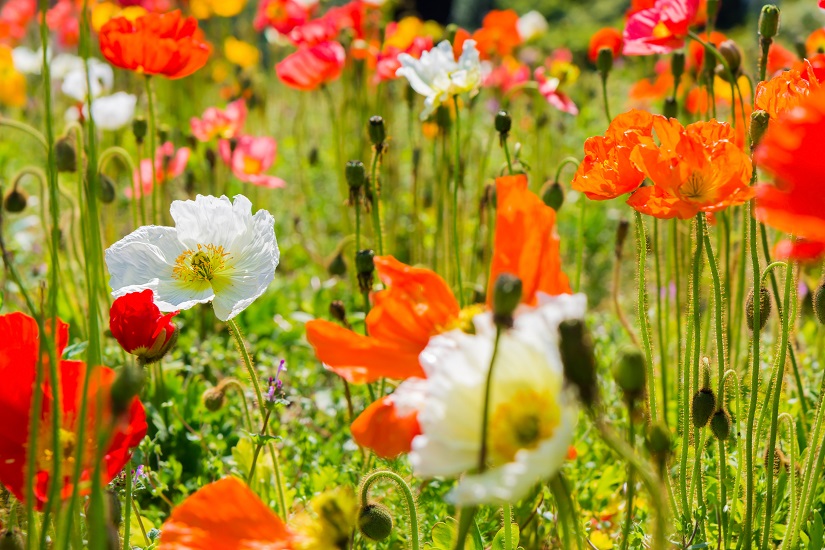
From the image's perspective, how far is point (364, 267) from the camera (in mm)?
1453

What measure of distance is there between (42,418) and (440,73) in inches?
42.4

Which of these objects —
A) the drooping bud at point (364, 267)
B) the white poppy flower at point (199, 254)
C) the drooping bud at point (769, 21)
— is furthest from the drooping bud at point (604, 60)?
the white poppy flower at point (199, 254)

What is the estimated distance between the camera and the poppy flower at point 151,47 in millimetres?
1653

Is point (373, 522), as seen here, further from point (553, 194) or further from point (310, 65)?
point (310, 65)

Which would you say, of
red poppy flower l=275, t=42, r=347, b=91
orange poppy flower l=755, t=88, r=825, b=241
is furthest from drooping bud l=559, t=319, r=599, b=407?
red poppy flower l=275, t=42, r=347, b=91

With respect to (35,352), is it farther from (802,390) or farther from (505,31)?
(505,31)

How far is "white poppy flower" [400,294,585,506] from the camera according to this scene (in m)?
0.65

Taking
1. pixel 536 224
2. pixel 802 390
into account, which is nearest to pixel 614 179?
pixel 536 224

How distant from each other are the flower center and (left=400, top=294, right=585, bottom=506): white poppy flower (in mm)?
562

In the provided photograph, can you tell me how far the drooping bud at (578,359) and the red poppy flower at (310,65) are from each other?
6.50ft

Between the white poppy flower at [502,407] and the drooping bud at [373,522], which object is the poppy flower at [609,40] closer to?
the drooping bud at [373,522]

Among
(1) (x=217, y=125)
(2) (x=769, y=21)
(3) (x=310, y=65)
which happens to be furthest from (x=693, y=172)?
(1) (x=217, y=125)

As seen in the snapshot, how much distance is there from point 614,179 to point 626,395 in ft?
1.39

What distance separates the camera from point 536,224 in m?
0.82
